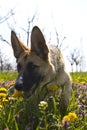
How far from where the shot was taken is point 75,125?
3377 millimetres

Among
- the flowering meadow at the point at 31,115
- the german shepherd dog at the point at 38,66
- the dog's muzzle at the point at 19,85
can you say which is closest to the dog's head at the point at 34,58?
the german shepherd dog at the point at 38,66

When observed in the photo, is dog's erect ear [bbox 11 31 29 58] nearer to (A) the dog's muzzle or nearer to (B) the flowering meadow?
(A) the dog's muzzle

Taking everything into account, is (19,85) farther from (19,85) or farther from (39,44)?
(39,44)

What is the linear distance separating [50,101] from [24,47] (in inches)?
71.4

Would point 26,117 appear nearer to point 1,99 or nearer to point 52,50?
point 1,99

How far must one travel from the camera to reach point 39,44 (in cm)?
548

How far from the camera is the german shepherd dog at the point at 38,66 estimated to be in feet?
16.0

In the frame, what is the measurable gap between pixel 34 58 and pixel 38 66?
5.5 inches

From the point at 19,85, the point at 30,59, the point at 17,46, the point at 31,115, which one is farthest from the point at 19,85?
the point at 17,46

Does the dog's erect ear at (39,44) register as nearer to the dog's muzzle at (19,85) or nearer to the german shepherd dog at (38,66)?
the german shepherd dog at (38,66)

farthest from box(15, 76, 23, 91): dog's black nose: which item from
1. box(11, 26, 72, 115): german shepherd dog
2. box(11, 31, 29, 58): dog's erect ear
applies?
box(11, 31, 29, 58): dog's erect ear

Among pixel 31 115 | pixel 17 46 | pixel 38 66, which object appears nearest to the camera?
pixel 31 115

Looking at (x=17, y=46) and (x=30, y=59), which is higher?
(x=17, y=46)

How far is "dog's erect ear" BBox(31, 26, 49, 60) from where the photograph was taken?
17.6 ft
